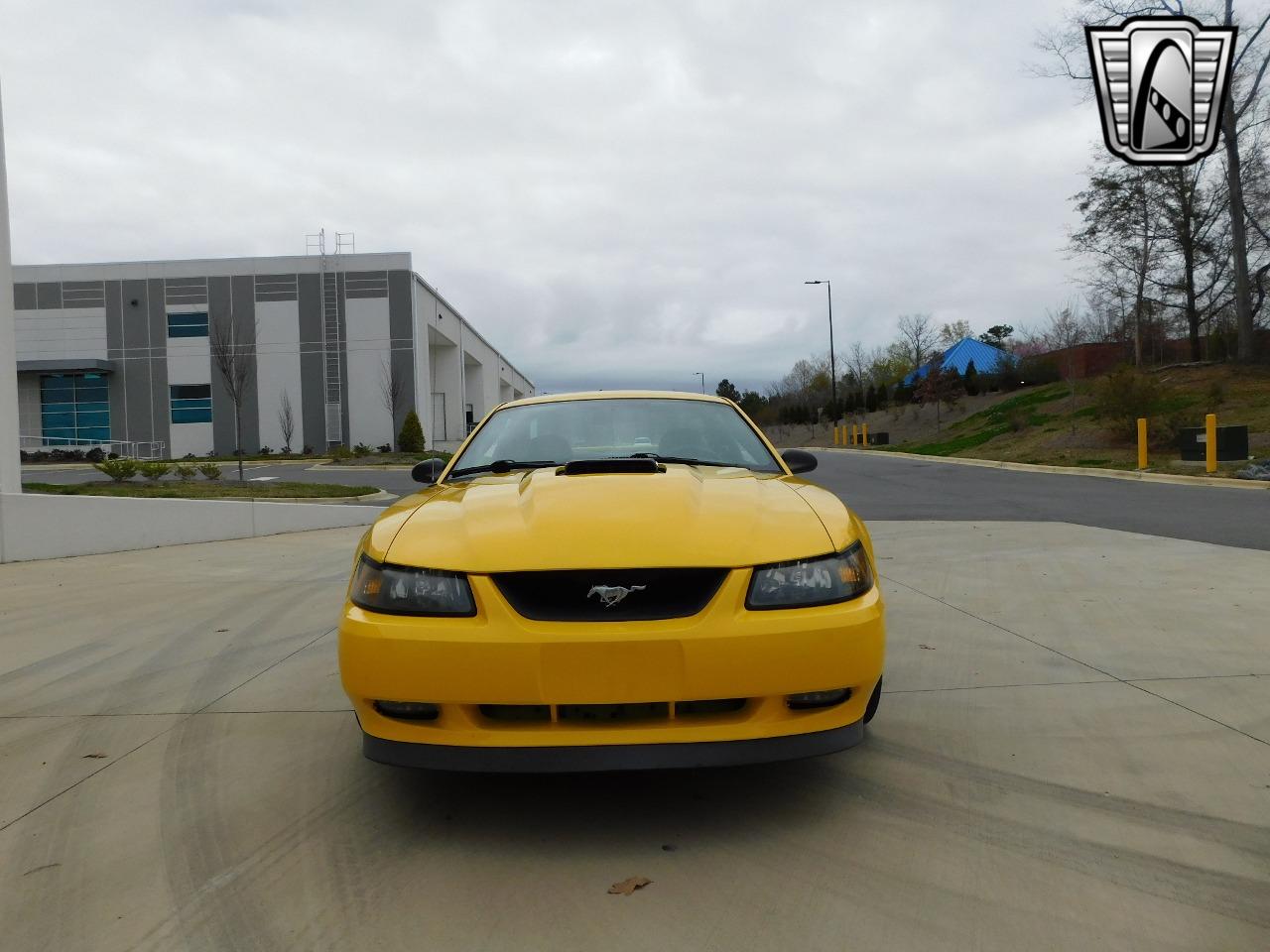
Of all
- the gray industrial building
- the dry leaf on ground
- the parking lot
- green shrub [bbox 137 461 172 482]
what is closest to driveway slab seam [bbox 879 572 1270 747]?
the parking lot

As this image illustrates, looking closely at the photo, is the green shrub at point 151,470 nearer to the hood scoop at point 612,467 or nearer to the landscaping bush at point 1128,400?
the hood scoop at point 612,467

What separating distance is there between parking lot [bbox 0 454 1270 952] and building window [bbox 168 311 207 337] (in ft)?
143

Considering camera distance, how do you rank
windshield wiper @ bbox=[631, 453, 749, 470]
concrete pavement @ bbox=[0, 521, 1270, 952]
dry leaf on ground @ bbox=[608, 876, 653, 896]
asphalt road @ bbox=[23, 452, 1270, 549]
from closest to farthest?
concrete pavement @ bbox=[0, 521, 1270, 952], dry leaf on ground @ bbox=[608, 876, 653, 896], windshield wiper @ bbox=[631, 453, 749, 470], asphalt road @ bbox=[23, 452, 1270, 549]

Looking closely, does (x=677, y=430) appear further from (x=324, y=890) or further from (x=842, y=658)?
(x=324, y=890)

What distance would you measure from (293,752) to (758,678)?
6.68ft

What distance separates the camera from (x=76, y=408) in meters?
44.8

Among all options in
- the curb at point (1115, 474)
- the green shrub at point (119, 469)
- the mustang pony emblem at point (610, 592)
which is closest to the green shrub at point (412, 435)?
the curb at point (1115, 474)

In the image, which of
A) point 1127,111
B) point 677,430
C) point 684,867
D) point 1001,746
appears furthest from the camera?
point 1127,111

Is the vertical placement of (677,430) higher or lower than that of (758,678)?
higher

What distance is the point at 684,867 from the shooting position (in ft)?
8.29

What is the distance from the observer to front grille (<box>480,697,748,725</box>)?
257 cm

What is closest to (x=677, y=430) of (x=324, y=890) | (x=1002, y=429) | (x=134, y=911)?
(x=324, y=890)

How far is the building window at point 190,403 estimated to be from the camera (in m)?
44.5

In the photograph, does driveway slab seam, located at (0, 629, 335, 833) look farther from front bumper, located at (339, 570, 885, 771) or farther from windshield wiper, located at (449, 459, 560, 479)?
windshield wiper, located at (449, 459, 560, 479)
